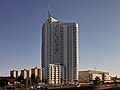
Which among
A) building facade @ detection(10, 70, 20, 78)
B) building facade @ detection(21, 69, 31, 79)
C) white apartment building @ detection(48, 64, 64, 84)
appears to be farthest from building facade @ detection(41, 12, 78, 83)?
building facade @ detection(10, 70, 20, 78)

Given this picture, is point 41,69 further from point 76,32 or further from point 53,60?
point 76,32

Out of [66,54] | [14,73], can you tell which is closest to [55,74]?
[66,54]

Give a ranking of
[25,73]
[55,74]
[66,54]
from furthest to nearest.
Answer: [66,54], [55,74], [25,73]

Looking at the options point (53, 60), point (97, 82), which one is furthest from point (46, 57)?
point (97, 82)

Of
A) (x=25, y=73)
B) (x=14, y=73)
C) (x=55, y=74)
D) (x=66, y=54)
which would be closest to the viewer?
(x=25, y=73)

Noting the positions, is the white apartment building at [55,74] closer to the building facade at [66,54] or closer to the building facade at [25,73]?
the building facade at [66,54]

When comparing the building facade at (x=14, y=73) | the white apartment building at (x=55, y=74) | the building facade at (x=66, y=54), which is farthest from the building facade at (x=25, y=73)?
the white apartment building at (x=55, y=74)

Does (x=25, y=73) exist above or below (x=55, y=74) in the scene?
above

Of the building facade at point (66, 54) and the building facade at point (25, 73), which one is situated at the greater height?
the building facade at point (66, 54)

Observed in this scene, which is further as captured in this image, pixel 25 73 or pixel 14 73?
pixel 14 73

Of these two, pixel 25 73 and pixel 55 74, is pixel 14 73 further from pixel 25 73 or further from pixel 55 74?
pixel 55 74

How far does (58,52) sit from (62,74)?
1726cm

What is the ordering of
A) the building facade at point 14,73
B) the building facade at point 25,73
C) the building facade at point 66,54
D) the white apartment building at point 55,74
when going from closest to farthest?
the white apartment building at point 55,74 < the building facade at point 25,73 < the building facade at point 66,54 < the building facade at point 14,73

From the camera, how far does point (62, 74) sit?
191000mm
